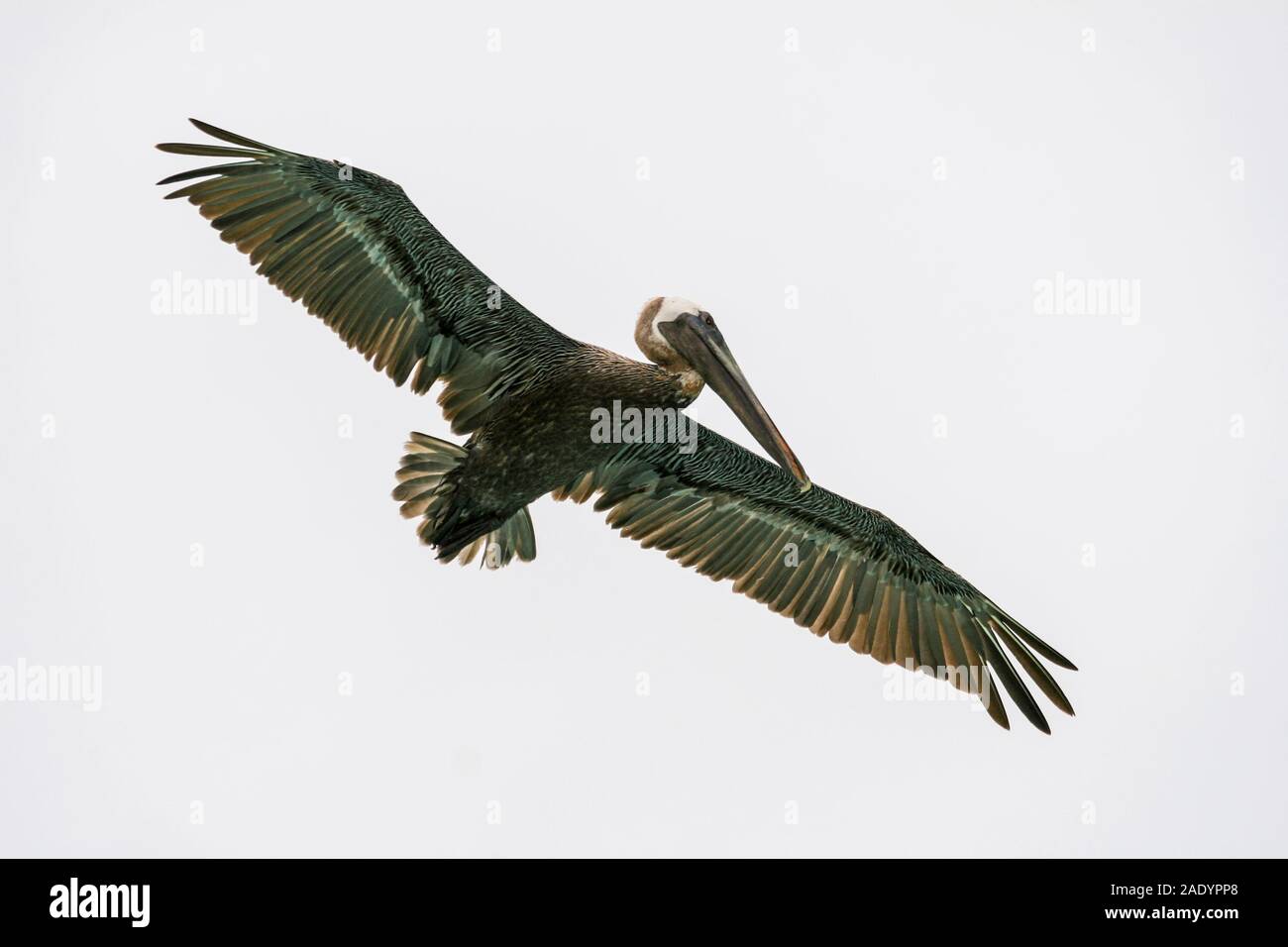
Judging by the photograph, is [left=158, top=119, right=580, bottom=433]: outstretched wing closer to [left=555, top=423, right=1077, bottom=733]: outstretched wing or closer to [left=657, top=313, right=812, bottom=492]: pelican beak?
[left=657, top=313, right=812, bottom=492]: pelican beak

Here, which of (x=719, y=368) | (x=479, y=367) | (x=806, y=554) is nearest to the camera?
(x=719, y=368)

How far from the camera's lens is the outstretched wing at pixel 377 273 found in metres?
10.7

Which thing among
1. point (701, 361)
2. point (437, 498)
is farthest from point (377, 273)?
point (701, 361)

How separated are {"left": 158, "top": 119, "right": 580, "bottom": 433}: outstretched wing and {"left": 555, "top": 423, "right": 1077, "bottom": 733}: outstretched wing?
1204 millimetres

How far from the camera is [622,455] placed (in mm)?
11570

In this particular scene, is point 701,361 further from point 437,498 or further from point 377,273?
point 377,273

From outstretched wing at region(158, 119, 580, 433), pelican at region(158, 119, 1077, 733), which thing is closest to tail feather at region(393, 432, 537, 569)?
pelican at region(158, 119, 1077, 733)

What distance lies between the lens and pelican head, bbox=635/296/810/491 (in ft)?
35.6

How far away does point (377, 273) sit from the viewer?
10.9 metres

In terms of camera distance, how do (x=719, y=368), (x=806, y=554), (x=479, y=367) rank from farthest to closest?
(x=806, y=554)
(x=479, y=367)
(x=719, y=368)

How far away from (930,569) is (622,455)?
7.76ft

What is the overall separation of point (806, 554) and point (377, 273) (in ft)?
12.1

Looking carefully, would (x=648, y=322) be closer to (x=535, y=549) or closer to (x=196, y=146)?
(x=535, y=549)
